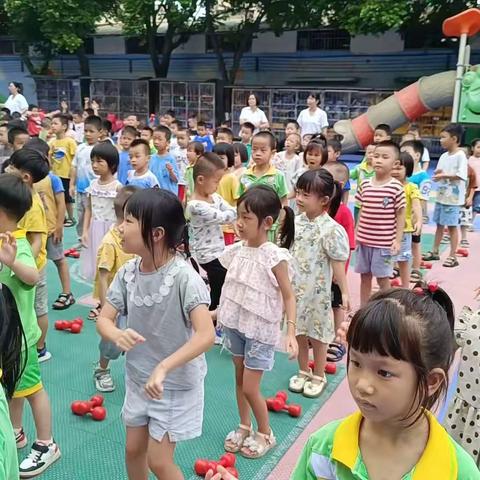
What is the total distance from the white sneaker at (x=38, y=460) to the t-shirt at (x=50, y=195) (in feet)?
7.32

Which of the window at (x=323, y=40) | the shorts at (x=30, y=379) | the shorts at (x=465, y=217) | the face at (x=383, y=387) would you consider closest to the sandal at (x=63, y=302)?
the shorts at (x=30, y=379)

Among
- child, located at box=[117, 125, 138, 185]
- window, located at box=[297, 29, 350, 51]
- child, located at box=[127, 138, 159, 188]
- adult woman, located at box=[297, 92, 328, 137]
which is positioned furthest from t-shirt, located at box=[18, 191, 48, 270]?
window, located at box=[297, 29, 350, 51]

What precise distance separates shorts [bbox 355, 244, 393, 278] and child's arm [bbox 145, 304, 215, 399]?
9.36 feet

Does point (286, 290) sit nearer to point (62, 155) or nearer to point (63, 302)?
point (63, 302)

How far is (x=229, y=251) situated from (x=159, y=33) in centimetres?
2098

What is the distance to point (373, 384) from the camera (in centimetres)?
126

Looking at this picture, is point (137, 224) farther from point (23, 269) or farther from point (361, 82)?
point (361, 82)

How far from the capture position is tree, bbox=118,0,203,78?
19.3m

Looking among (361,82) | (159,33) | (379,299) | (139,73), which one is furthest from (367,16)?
(379,299)

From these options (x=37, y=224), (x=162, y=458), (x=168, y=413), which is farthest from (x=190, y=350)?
(x=37, y=224)

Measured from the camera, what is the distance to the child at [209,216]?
399cm

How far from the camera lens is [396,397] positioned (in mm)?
1252

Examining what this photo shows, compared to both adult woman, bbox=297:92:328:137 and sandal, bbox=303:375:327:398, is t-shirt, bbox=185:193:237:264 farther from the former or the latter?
A: adult woman, bbox=297:92:328:137

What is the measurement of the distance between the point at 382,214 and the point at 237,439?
91.3 inches
